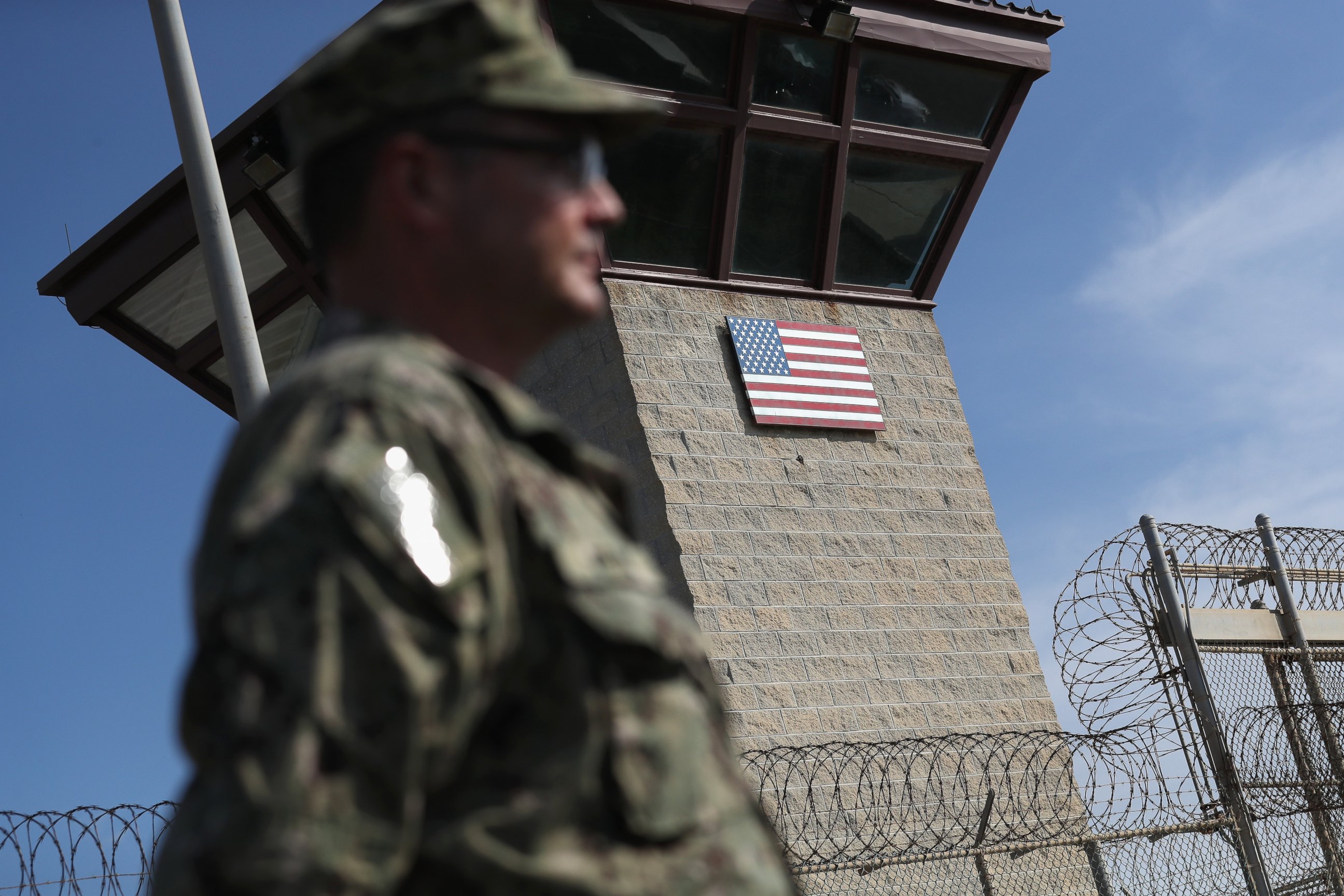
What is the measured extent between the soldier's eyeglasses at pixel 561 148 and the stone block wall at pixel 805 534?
329 inches

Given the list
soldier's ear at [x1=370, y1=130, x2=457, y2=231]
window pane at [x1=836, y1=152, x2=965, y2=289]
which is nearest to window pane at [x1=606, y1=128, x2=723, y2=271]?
window pane at [x1=836, y1=152, x2=965, y2=289]

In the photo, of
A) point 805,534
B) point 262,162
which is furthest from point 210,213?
point 805,534

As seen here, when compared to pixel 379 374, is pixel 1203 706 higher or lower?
higher

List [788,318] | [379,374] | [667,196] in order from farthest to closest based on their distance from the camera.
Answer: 1. [788,318]
2. [667,196]
3. [379,374]

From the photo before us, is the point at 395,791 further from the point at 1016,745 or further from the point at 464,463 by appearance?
the point at 1016,745

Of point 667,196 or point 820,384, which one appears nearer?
point 667,196

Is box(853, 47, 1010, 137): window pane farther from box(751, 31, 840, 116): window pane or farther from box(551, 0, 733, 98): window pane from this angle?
box(551, 0, 733, 98): window pane

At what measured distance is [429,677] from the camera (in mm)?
1150

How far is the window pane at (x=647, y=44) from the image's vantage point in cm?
1026

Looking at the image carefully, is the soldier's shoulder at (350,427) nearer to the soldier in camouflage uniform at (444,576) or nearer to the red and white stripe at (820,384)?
the soldier in camouflage uniform at (444,576)

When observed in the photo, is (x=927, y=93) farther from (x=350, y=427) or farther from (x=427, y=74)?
(x=350, y=427)

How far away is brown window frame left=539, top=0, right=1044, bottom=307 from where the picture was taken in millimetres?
10797

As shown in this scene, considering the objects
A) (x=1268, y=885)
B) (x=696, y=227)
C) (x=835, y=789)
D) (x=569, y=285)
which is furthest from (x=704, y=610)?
(x=569, y=285)

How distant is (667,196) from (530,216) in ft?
31.6
